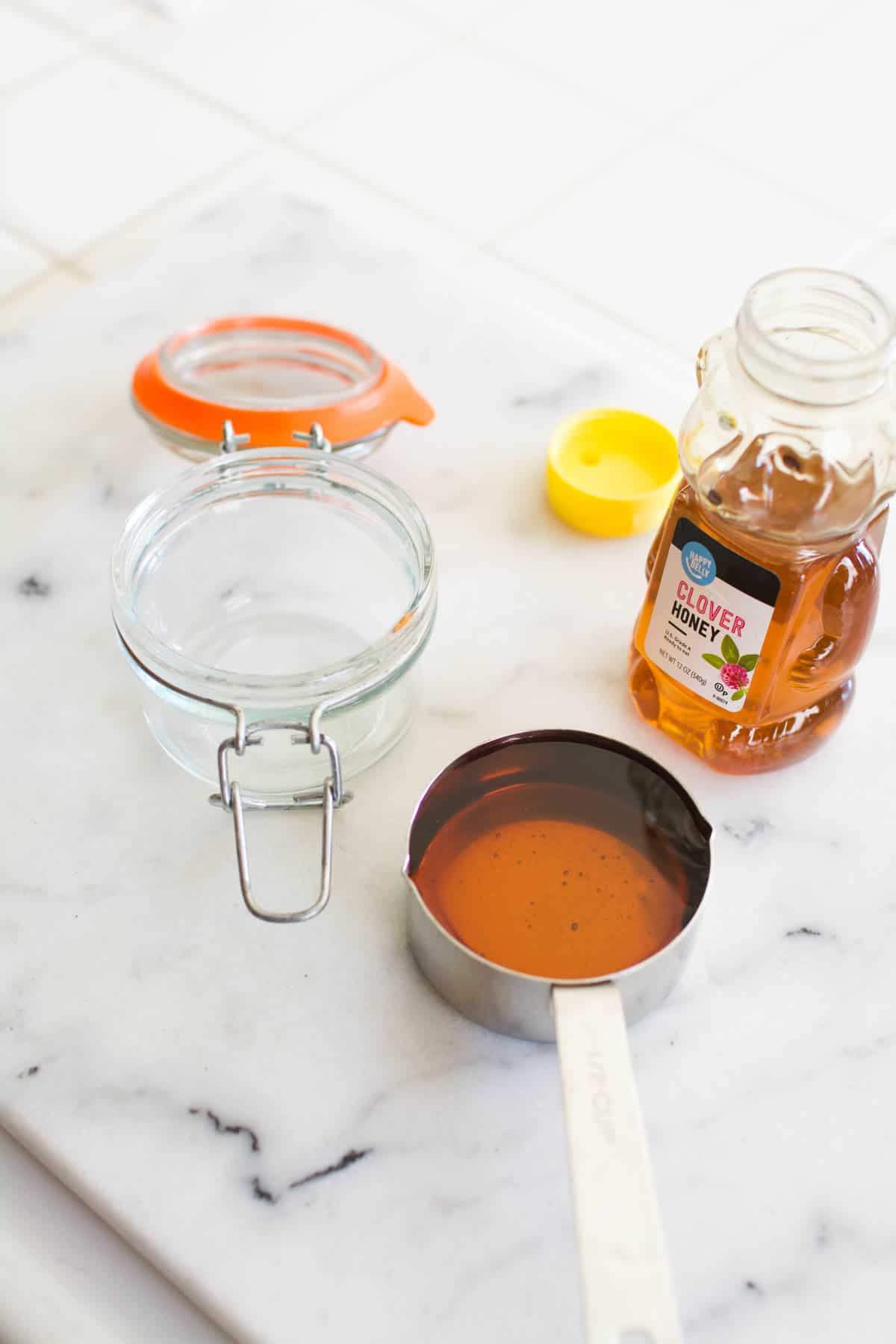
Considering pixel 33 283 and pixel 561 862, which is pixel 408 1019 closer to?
pixel 561 862

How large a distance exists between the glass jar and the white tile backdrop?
448mm

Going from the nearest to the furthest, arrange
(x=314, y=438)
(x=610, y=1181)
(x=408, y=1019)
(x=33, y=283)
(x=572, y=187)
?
(x=610, y=1181), (x=408, y=1019), (x=314, y=438), (x=33, y=283), (x=572, y=187)

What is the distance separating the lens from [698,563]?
1.76 ft

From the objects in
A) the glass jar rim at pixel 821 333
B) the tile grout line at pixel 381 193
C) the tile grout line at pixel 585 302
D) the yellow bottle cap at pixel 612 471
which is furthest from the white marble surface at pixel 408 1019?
the tile grout line at pixel 381 193

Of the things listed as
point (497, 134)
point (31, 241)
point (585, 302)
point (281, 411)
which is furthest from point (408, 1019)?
point (497, 134)

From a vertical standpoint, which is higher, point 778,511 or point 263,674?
point 778,511

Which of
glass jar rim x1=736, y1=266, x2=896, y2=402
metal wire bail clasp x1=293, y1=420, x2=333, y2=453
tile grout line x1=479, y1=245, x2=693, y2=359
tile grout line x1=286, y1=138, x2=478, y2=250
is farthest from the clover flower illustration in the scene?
tile grout line x1=286, y1=138, x2=478, y2=250

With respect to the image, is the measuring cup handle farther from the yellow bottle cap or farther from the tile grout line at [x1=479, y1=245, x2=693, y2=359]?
the tile grout line at [x1=479, y1=245, x2=693, y2=359]

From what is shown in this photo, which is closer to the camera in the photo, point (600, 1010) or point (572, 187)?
point (600, 1010)

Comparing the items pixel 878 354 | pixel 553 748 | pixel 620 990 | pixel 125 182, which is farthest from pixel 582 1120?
pixel 125 182

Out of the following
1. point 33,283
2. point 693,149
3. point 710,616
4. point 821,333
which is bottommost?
point 33,283

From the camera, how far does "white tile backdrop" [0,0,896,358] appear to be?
116 cm

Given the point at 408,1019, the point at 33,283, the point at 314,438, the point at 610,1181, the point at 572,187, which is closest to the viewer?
the point at 610,1181

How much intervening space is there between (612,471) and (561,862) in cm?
26
